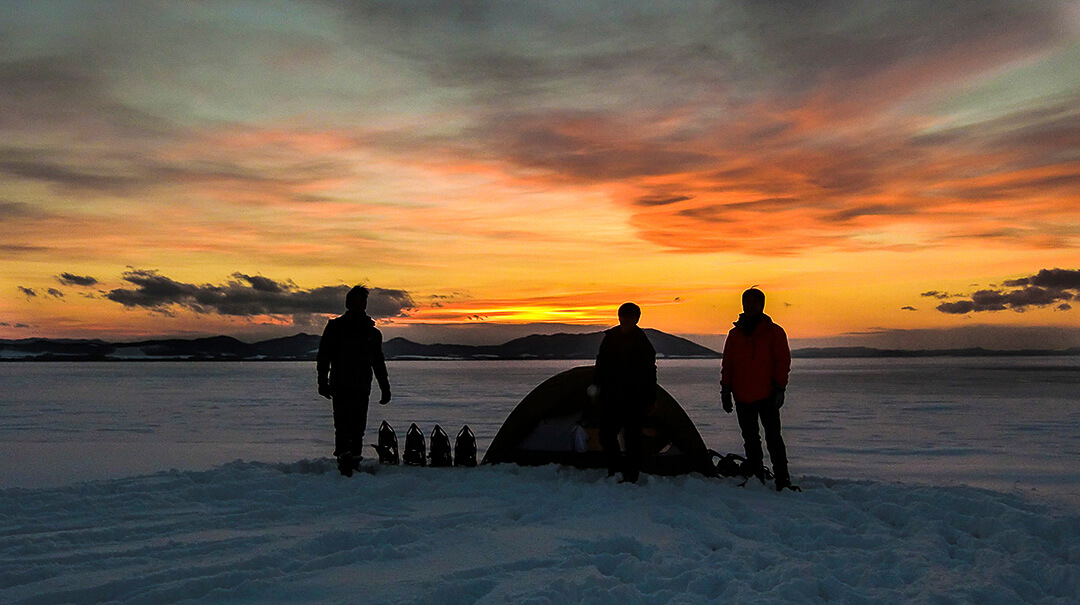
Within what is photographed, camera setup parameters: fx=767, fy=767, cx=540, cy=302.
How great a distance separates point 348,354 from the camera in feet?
29.6

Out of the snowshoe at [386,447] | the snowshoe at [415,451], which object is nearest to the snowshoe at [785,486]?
the snowshoe at [415,451]

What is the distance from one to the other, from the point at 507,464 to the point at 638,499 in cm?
222

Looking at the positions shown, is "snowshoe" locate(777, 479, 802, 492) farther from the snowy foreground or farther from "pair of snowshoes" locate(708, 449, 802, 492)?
the snowy foreground

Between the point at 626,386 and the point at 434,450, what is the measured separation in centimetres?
270

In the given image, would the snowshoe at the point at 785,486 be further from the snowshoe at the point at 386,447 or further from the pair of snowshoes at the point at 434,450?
the snowshoe at the point at 386,447

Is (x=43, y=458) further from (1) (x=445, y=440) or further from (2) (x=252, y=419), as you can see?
(2) (x=252, y=419)

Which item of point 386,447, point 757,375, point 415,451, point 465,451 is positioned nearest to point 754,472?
point 757,375

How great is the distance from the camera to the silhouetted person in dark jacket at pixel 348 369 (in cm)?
895

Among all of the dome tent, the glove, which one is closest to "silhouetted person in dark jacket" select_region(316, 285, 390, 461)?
the dome tent

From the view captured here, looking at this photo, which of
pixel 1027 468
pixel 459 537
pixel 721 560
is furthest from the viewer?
pixel 1027 468

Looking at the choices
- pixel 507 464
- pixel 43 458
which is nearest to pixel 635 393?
pixel 507 464

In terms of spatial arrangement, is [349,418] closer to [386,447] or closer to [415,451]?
[386,447]

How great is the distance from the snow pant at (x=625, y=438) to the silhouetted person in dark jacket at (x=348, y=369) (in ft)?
8.52

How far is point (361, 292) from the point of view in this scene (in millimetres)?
9227
